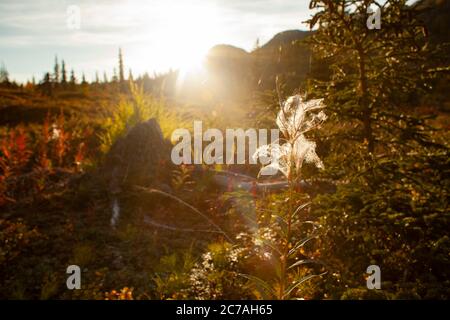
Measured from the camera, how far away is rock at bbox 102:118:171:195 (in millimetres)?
8008

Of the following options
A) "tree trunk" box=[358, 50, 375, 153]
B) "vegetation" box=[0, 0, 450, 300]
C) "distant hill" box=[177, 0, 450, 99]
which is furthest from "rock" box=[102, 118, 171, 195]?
"distant hill" box=[177, 0, 450, 99]

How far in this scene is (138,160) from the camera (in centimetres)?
838

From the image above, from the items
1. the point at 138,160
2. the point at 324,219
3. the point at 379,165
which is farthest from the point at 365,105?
the point at 138,160

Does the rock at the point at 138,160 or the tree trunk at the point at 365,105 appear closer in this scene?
the tree trunk at the point at 365,105

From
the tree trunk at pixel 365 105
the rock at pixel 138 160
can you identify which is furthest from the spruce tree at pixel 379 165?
the rock at pixel 138 160

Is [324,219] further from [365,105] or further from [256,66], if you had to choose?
[256,66]

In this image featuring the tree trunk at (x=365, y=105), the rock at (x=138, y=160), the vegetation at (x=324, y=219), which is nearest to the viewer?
the vegetation at (x=324, y=219)

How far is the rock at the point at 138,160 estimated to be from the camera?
801 cm

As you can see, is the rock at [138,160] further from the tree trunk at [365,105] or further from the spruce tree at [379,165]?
the tree trunk at [365,105]

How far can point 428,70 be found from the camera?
4.41m

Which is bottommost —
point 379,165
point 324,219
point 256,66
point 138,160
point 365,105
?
point 324,219
